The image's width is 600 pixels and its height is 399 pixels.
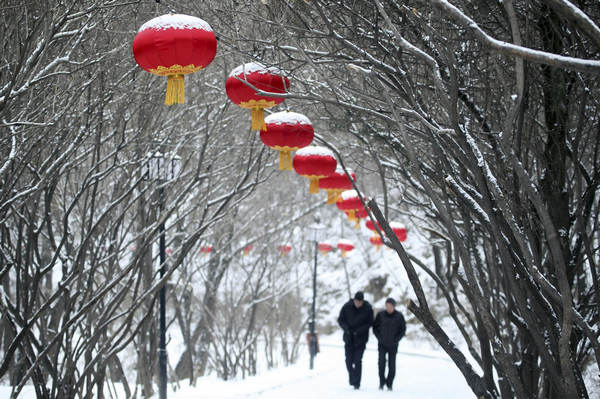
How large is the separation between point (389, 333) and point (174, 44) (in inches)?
301

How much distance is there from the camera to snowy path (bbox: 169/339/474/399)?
34.2 feet

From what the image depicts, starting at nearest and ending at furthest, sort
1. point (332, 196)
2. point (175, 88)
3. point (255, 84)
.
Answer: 1. point (175, 88)
2. point (255, 84)
3. point (332, 196)

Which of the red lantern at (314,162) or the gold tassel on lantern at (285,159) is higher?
the red lantern at (314,162)

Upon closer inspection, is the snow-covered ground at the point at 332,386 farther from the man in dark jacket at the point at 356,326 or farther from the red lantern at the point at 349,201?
the red lantern at the point at 349,201

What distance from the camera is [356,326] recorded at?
35.1 feet

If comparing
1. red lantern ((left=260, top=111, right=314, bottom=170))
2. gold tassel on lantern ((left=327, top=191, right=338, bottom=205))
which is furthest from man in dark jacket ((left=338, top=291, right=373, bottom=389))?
red lantern ((left=260, top=111, right=314, bottom=170))

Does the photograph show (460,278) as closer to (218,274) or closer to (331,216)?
(218,274)

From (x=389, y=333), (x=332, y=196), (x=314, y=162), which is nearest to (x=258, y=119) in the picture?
(x=314, y=162)

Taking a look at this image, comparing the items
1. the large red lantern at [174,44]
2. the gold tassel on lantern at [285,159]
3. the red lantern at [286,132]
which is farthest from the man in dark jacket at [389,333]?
the large red lantern at [174,44]

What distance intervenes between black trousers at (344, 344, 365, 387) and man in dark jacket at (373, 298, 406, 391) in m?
0.37

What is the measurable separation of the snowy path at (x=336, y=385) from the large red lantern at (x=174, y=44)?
6.99 meters

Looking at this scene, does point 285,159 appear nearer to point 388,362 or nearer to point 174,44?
point 174,44

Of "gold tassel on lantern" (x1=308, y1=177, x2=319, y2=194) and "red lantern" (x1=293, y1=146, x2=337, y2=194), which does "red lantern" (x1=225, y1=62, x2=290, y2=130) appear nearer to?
"red lantern" (x1=293, y1=146, x2=337, y2=194)

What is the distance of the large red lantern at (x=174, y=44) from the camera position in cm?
425
